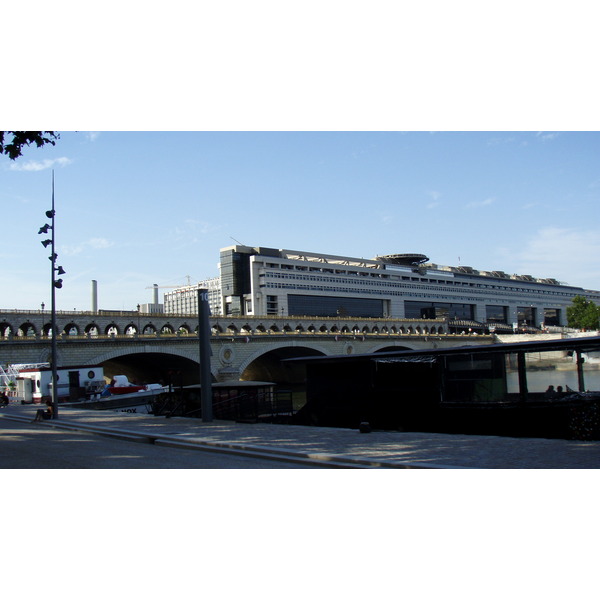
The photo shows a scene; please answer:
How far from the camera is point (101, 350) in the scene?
61438 mm

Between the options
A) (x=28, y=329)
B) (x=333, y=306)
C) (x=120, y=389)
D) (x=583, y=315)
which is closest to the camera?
(x=120, y=389)

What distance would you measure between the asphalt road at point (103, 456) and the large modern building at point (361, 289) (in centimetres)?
11496

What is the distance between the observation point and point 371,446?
1656 centimetres

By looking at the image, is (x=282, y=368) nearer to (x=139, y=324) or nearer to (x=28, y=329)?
(x=139, y=324)

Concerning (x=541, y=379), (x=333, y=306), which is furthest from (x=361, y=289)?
(x=541, y=379)

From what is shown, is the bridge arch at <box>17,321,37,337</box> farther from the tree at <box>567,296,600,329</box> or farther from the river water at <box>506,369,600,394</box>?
the tree at <box>567,296,600,329</box>

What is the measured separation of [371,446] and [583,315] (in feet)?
552

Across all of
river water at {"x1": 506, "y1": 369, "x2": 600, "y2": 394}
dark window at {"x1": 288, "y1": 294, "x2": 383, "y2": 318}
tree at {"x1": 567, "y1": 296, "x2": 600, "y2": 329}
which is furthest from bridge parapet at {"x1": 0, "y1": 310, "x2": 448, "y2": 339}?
tree at {"x1": 567, "y1": 296, "x2": 600, "y2": 329}

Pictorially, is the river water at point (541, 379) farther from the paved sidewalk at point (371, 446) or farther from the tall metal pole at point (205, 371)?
the tall metal pole at point (205, 371)

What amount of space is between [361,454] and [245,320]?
72.7 m

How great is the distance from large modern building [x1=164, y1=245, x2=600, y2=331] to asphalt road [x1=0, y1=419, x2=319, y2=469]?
377 feet

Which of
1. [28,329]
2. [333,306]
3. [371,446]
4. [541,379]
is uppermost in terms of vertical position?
[333,306]

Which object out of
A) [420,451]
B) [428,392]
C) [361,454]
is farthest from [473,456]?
[428,392]

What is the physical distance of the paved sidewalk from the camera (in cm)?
1342
